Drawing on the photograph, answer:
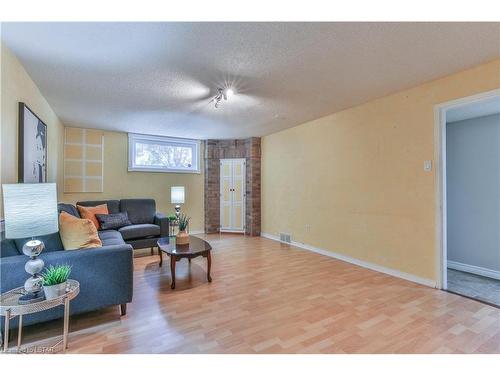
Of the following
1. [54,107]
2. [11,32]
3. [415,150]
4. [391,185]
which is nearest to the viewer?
[11,32]

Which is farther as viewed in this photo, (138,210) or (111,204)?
(138,210)

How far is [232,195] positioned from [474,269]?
4519 millimetres

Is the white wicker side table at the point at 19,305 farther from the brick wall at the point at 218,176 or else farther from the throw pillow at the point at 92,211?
the brick wall at the point at 218,176

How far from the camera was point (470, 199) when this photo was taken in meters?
3.40

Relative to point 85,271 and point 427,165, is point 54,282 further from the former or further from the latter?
point 427,165

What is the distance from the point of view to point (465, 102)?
251 centimetres

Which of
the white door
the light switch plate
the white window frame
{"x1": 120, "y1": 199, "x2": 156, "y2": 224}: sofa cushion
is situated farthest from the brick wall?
the light switch plate

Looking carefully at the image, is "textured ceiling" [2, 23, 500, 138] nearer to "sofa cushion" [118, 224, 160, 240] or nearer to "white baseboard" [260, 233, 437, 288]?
"sofa cushion" [118, 224, 160, 240]

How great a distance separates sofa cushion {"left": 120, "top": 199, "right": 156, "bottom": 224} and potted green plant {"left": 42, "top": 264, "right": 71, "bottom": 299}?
9.69ft

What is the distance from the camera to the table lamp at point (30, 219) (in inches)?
63.2

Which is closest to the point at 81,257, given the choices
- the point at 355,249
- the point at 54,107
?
the point at 54,107

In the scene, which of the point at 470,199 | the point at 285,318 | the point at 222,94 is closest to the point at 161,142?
the point at 222,94

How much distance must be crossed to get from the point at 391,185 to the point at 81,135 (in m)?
5.47

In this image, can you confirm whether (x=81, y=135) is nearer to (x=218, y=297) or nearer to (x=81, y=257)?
(x=81, y=257)
